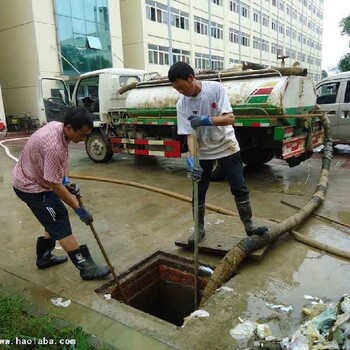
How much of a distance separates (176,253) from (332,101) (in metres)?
6.89

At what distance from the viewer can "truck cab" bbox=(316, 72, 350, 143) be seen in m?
8.35

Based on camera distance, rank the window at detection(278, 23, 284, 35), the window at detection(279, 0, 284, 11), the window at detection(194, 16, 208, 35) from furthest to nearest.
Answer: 1. the window at detection(278, 23, 284, 35)
2. the window at detection(279, 0, 284, 11)
3. the window at detection(194, 16, 208, 35)

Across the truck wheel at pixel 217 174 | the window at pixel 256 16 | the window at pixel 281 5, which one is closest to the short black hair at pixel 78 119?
the truck wheel at pixel 217 174

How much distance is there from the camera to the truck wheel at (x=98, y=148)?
8.75m

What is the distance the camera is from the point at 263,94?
229 inches

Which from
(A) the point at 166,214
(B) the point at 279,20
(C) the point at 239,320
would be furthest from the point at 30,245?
(B) the point at 279,20

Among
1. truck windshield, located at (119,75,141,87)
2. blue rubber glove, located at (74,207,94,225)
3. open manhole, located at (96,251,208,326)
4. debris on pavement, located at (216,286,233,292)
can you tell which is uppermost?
truck windshield, located at (119,75,141,87)

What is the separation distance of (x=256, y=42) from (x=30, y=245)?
136 feet

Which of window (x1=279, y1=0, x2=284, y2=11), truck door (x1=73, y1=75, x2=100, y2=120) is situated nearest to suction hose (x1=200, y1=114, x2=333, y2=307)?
truck door (x1=73, y1=75, x2=100, y2=120)

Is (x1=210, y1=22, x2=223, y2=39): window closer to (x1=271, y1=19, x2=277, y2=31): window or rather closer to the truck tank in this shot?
(x1=271, y1=19, x2=277, y2=31): window

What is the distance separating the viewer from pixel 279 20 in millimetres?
45562

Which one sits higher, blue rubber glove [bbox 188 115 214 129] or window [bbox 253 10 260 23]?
window [bbox 253 10 260 23]

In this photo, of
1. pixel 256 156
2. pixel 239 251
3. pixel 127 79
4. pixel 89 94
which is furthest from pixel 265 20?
pixel 239 251

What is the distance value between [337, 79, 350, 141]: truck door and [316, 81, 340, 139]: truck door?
0.31ft
